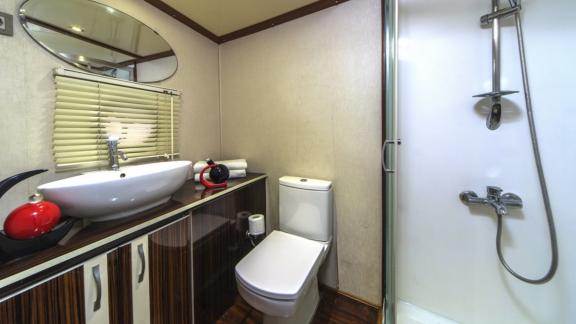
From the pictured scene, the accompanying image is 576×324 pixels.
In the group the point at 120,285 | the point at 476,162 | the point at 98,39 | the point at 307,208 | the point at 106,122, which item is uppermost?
the point at 98,39

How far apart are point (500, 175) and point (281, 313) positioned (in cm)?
131

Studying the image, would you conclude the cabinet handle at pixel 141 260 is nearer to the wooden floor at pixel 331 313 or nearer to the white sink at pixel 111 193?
the white sink at pixel 111 193

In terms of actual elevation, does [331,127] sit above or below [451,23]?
below

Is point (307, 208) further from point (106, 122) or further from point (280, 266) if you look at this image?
point (106, 122)

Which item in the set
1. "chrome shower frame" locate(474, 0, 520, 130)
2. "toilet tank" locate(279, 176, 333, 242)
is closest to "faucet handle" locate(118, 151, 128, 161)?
"toilet tank" locate(279, 176, 333, 242)

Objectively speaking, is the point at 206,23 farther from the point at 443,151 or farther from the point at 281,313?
the point at 281,313

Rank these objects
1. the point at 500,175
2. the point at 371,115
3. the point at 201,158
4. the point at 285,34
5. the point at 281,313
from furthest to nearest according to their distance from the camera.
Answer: the point at 201,158
the point at 285,34
the point at 371,115
the point at 500,175
the point at 281,313

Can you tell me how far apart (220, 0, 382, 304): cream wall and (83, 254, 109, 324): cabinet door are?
1.13 m

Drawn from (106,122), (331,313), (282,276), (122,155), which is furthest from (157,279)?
(331,313)

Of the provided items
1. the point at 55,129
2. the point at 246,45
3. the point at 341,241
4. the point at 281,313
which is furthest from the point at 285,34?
the point at 281,313

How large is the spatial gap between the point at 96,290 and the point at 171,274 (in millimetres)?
289

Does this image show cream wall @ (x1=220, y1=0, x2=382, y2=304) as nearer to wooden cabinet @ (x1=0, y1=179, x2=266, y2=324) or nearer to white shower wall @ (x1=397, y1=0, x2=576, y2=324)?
white shower wall @ (x1=397, y1=0, x2=576, y2=324)

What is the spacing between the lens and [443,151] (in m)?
1.20

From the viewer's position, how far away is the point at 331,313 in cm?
138
